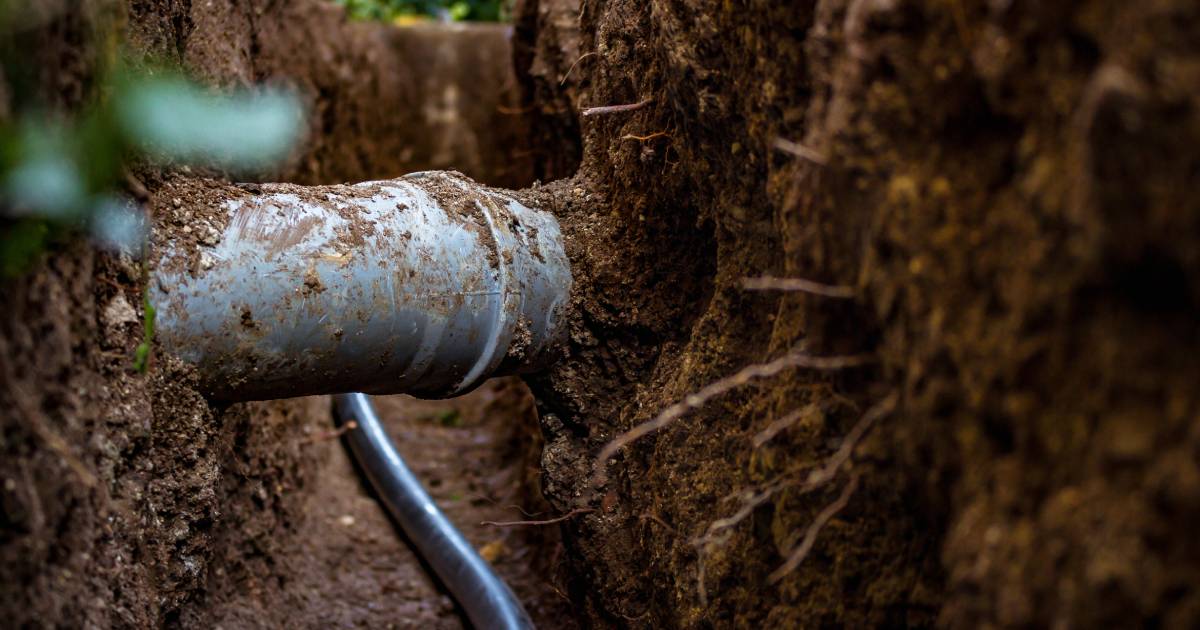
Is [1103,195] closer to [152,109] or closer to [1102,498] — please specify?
[1102,498]

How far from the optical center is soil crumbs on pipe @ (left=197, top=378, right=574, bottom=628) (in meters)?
2.74

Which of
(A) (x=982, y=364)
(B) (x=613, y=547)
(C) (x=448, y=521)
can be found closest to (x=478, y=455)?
(C) (x=448, y=521)

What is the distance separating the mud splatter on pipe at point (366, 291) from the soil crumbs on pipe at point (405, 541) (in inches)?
18.8

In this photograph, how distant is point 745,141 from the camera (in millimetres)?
1676

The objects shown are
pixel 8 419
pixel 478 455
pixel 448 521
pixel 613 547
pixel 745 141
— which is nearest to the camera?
pixel 8 419

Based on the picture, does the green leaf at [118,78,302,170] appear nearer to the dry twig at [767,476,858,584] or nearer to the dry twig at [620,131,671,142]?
the dry twig at [620,131,671,142]

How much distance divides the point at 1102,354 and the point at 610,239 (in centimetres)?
139

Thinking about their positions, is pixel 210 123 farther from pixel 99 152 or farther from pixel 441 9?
pixel 441 9

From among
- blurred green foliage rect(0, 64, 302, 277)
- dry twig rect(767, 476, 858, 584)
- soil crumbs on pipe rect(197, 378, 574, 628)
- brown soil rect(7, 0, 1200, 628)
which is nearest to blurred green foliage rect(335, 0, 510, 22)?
soil crumbs on pipe rect(197, 378, 574, 628)

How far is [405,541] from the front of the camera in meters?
3.28

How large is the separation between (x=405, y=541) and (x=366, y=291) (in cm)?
169

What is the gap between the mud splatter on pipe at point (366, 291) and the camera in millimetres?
1698

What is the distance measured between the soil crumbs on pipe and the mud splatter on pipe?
0.48m

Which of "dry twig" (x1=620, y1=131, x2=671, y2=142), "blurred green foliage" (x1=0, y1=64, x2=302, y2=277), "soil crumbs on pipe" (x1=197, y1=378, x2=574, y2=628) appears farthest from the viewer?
"soil crumbs on pipe" (x1=197, y1=378, x2=574, y2=628)
